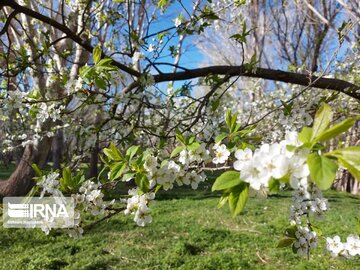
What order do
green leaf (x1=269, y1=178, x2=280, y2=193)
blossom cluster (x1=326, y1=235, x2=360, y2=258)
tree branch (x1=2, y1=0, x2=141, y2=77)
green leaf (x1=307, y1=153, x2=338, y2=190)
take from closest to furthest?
green leaf (x1=307, y1=153, x2=338, y2=190) → green leaf (x1=269, y1=178, x2=280, y2=193) → blossom cluster (x1=326, y1=235, x2=360, y2=258) → tree branch (x1=2, y1=0, x2=141, y2=77)

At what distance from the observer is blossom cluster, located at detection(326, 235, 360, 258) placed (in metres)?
1.56

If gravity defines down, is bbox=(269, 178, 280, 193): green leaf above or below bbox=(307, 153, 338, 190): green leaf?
below

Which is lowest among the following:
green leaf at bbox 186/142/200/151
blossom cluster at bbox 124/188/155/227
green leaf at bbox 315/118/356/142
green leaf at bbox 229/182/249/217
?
blossom cluster at bbox 124/188/155/227

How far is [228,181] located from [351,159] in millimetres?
243

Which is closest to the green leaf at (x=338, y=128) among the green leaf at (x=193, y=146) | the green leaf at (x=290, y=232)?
the green leaf at (x=193, y=146)

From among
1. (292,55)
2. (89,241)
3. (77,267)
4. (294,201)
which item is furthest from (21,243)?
(292,55)

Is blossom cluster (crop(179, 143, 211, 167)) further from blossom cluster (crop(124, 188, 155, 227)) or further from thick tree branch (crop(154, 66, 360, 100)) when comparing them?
thick tree branch (crop(154, 66, 360, 100))

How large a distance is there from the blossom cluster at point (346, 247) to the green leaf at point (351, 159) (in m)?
1.11

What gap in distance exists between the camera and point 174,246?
3840mm

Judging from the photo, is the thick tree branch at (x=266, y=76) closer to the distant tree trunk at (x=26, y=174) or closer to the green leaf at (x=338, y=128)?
the green leaf at (x=338, y=128)

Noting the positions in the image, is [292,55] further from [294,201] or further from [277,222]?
[294,201]

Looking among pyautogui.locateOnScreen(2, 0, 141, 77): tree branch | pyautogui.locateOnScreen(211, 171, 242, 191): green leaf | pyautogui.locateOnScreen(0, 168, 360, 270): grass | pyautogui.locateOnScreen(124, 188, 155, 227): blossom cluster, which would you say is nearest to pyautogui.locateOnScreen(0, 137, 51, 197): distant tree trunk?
pyautogui.locateOnScreen(0, 168, 360, 270): grass

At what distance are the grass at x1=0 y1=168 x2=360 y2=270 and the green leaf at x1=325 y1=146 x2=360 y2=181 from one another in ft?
9.42

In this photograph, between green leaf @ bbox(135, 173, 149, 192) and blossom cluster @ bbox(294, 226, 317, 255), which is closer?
green leaf @ bbox(135, 173, 149, 192)
